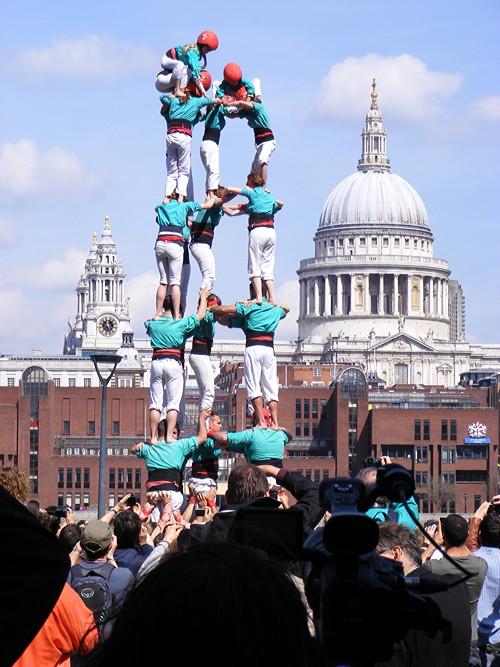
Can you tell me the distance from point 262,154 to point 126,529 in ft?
49.5

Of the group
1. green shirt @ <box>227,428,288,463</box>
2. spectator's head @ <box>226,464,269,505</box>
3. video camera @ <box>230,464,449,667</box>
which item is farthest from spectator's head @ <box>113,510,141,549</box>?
green shirt @ <box>227,428,288,463</box>

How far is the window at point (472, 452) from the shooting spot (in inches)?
4712

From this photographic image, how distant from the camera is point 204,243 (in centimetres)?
2631

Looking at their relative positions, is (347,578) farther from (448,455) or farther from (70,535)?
(448,455)

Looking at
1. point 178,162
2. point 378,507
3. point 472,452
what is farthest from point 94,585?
point 472,452

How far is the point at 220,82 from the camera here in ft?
87.2

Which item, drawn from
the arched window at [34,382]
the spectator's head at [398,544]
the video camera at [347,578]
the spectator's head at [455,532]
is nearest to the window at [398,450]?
the arched window at [34,382]

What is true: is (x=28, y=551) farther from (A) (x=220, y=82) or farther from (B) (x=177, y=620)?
(A) (x=220, y=82)

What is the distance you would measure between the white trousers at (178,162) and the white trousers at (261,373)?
3154 millimetres

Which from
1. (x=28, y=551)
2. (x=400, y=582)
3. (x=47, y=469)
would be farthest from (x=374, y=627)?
(x=47, y=469)

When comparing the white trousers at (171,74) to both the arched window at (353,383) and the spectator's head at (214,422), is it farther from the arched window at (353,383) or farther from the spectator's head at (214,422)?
the arched window at (353,383)

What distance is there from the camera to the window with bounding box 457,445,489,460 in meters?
120

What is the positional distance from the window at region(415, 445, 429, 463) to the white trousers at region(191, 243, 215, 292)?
93202 millimetres

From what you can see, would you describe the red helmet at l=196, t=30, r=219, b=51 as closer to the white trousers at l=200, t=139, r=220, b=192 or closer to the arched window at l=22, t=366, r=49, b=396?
the white trousers at l=200, t=139, r=220, b=192
